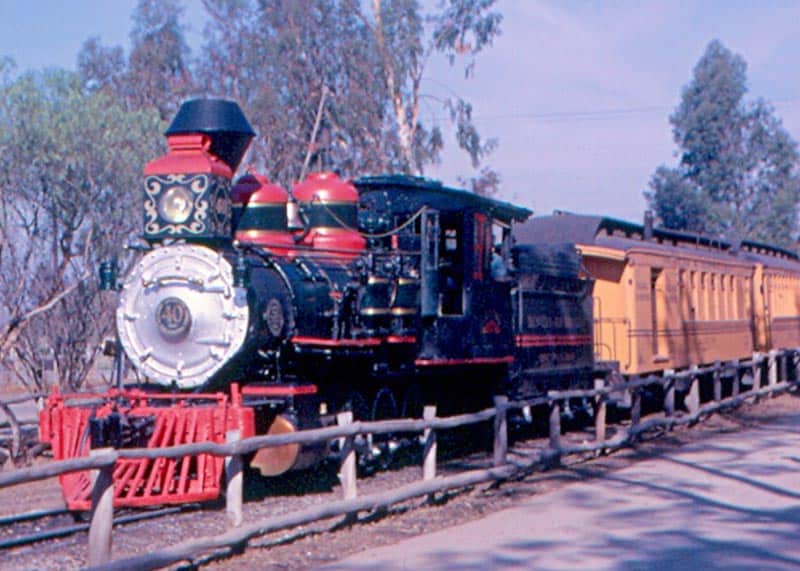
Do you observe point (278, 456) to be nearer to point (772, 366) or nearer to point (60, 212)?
point (60, 212)

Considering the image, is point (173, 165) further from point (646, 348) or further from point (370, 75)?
point (370, 75)

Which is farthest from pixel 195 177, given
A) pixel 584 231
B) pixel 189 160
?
pixel 584 231

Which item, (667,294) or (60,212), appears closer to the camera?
(667,294)

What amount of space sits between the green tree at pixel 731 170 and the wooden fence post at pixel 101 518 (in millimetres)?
51247

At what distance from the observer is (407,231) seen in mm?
12555

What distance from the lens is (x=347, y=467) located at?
935cm

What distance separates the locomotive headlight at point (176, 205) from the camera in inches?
414

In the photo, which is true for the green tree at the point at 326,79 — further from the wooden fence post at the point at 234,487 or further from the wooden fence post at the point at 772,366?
the wooden fence post at the point at 234,487

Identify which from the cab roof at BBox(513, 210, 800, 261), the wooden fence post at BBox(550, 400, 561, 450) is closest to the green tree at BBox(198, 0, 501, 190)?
the cab roof at BBox(513, 210, 800, 261)

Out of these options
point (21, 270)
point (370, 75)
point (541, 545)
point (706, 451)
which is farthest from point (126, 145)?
point (541, 545)

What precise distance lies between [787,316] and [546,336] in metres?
13.6

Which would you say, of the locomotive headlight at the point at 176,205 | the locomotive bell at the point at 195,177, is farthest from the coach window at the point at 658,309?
the locomotive headlight at the point at 176,205

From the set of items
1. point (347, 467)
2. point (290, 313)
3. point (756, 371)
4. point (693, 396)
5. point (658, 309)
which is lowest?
point (347, 467)

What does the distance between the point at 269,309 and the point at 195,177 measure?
4.74 ft
